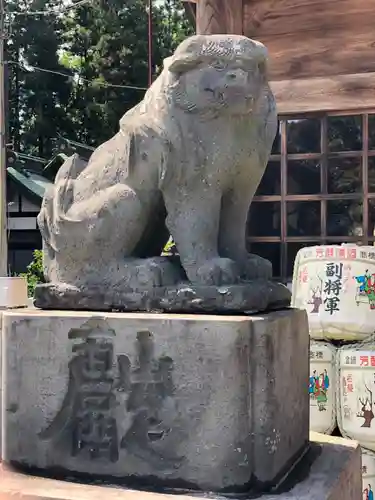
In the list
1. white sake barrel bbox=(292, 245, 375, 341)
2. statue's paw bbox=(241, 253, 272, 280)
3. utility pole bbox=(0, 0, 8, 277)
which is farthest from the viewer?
utility pole bbox=(0, 0, 8, 277)

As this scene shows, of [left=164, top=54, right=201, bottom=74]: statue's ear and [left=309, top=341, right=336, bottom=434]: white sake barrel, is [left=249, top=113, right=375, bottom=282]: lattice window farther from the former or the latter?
[left=164, top=54, right=201, bottom=74]: statue's ear

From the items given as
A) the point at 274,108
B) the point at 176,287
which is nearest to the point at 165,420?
the point at 176,287

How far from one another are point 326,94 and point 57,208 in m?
3.25

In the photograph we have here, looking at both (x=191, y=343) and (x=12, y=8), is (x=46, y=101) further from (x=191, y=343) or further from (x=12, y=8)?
(x=191, y=343)

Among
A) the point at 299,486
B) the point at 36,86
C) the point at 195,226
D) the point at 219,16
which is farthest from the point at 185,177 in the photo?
the point at 36,86

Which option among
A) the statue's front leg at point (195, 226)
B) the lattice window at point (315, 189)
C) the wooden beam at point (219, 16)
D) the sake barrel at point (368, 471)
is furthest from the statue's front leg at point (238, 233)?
the wooden beam at point (219, 16)

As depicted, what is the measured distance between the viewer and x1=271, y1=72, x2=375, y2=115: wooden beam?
186 inches

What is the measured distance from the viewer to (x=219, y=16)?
4898 mm

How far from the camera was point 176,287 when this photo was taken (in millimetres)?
1877

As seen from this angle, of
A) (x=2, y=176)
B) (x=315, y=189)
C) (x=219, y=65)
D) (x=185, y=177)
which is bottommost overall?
(x=185, y=177)

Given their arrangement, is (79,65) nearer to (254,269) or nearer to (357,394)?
→ (357,394)

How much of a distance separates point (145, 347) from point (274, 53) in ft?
12.3

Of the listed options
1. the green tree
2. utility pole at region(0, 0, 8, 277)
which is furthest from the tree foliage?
utility pole at region(0, 0, 8, 277)

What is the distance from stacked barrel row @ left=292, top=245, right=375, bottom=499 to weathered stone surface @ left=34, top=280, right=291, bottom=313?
4.70 ft
